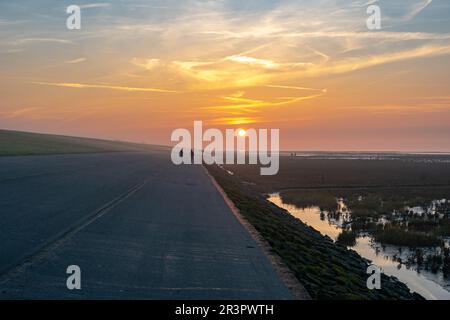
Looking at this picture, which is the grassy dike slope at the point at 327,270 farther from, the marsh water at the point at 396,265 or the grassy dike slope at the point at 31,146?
the grassy dike slope at the point at 31,146

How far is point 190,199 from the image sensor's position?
22.6m

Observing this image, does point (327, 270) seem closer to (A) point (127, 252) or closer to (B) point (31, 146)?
(A) point (127, 252)

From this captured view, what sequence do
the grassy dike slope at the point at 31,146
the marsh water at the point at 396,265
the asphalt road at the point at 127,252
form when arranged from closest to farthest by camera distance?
the asphalt road at the point at 127,252, the marsh water at the point at 396,265, the grassy dike slope at the point at 31,146

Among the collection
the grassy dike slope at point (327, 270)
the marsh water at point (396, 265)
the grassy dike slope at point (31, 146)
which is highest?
the grassy dike slope at point (31, 146)

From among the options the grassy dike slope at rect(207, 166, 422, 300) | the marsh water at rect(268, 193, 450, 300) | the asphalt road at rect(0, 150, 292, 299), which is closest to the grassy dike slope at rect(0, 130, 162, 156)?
the marsh water at rect(268, 193, 450, 300)

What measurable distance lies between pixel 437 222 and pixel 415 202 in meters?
11.7

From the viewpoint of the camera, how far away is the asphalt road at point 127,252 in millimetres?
7723

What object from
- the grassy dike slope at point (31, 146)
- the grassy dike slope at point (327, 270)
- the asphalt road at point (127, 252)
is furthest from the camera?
the grassy dike slope at point (31, 146)

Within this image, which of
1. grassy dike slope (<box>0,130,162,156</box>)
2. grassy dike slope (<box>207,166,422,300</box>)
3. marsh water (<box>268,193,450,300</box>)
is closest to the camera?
grassy dike slope (<box>207,166,422,300</box>)

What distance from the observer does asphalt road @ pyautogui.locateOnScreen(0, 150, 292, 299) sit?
772 centimetres

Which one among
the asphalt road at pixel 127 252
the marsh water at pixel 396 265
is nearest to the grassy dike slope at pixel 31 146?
the marsh water at pixel 396 265

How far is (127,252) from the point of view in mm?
10398

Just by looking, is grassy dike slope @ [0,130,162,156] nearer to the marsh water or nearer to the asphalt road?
the marsh water
